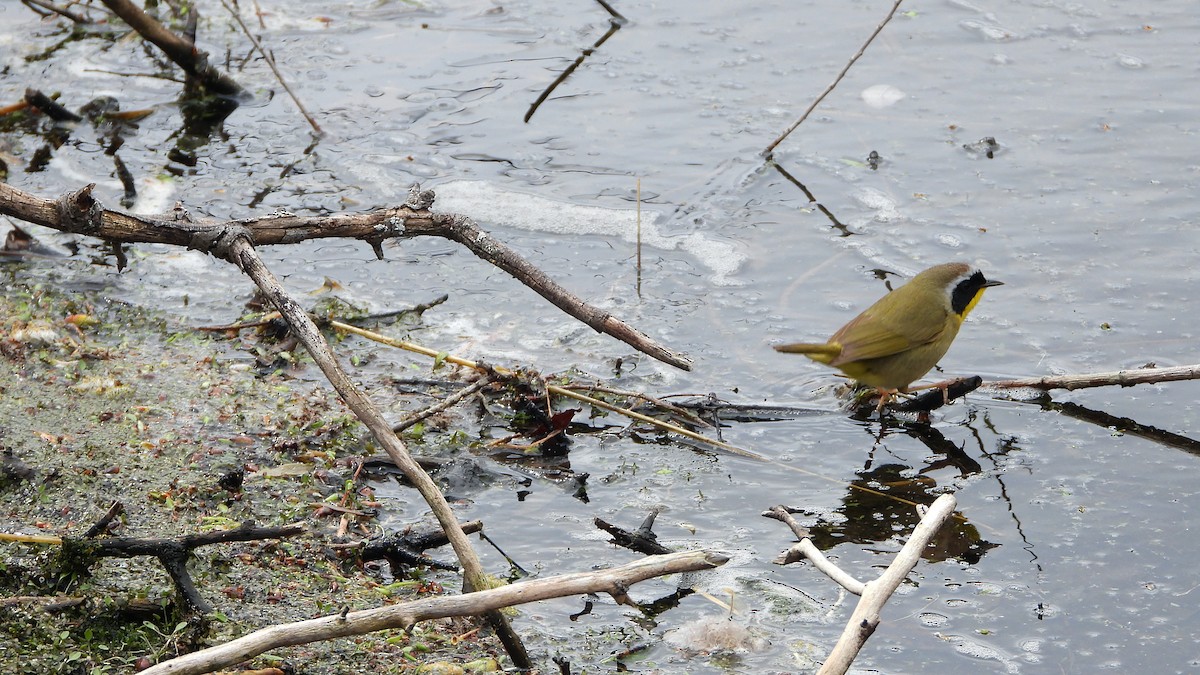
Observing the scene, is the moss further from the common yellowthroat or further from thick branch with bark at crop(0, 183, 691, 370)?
the common yellowthroat

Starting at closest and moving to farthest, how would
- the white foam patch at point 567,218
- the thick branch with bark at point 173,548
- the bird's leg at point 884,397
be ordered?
1. the thick branch with bark at point 173,548
2. the bird's leg at point 884,397
3. the white foam patch at point 567,218

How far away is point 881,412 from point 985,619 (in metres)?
1.67

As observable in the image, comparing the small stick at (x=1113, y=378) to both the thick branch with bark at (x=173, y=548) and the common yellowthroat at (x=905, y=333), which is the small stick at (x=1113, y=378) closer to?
the common yellowthroat at (x=905, y=333)

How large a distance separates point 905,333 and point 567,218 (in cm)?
251

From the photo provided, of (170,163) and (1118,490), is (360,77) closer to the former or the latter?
(170,163)

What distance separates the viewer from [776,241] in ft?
22.8

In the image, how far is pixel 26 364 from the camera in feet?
17.3

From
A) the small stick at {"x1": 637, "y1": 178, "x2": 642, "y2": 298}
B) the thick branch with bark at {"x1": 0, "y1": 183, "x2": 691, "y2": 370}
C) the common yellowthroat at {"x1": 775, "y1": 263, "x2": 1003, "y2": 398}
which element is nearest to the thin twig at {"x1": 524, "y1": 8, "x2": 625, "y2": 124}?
the small stick at {"x1": 637, "y1": 178, "x2": 642, "y2": 298}

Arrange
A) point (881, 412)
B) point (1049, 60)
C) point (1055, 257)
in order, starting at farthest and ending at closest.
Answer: point (1049, 60) → point (1055, 257) → point (881, 412)

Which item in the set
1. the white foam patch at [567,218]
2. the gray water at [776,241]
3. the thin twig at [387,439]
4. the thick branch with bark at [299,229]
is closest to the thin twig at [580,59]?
the gray water at [776,241]

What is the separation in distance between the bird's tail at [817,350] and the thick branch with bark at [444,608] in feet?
8.39

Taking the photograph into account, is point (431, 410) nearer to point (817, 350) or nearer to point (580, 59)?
point (817, 350)

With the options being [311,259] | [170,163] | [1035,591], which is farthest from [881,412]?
[170,163]

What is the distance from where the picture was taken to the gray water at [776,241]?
14.0 feet
